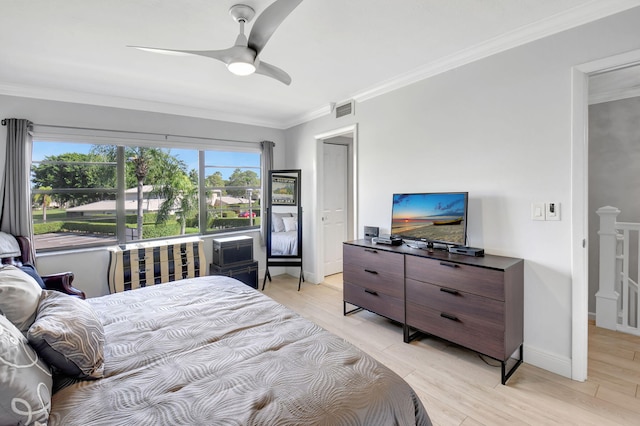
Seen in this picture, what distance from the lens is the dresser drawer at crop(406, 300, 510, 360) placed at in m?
2.21

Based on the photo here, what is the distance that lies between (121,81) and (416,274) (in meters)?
3.50

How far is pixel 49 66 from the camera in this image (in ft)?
9.26

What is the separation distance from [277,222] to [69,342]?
348 cm

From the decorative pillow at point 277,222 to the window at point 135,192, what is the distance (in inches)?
19.1

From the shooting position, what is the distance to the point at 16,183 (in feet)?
10.4

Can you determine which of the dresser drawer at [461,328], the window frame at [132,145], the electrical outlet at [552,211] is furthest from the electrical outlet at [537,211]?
the window frame at [132,145]

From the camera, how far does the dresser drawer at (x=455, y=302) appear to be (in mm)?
2209

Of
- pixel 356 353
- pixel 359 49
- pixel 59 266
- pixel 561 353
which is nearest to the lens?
pixel 356 353

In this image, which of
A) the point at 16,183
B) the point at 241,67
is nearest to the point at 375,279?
the point at 241,67

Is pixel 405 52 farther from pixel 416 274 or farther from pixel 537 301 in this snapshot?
pixel 537 301

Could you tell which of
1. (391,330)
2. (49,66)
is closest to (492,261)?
(391,330)

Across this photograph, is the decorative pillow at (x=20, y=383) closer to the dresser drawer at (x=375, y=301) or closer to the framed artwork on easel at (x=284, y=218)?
the dresser drawer at (x=375, y=301)

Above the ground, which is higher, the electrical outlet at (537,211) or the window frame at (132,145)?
the window frame at (132,145)

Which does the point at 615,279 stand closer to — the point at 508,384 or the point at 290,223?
the point at 508,384
